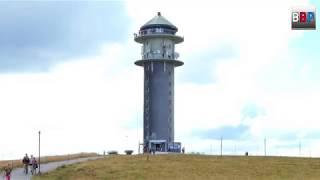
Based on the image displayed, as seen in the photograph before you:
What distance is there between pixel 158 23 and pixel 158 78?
9888mm

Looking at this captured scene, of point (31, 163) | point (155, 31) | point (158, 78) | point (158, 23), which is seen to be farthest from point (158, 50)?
point (31, 163)

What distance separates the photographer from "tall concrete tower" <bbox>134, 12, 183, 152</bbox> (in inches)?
Answer: 4523

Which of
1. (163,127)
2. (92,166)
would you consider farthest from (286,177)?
(163,127)

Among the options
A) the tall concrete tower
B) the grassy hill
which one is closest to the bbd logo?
the grassy hill

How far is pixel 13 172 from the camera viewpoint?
77562 mm

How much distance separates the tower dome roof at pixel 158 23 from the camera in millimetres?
120625

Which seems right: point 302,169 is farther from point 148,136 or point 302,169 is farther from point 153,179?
point 148,136

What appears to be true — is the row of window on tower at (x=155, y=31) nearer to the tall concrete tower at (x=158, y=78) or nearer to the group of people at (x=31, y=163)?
the tall concrete tower at (x=158, y=78)

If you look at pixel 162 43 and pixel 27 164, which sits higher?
pixel 162 43

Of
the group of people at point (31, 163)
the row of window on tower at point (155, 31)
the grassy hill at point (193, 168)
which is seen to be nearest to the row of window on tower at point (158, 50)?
the row of window on tower at point (155, 31)

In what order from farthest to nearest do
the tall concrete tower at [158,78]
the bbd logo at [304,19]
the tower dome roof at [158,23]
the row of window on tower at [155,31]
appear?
the tower dome roof at [158,23] < the row of window on tower at [155,31] < the tall concrete tower at [158,78] < the bbd logo at [304,19]

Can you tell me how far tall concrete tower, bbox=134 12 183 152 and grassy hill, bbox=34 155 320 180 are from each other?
2966 centimetres

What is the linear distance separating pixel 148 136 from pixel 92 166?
41.4 m

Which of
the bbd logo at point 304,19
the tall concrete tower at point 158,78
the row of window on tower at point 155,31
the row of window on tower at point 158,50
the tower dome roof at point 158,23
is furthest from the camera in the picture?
the tower dome roof at point 158,23
